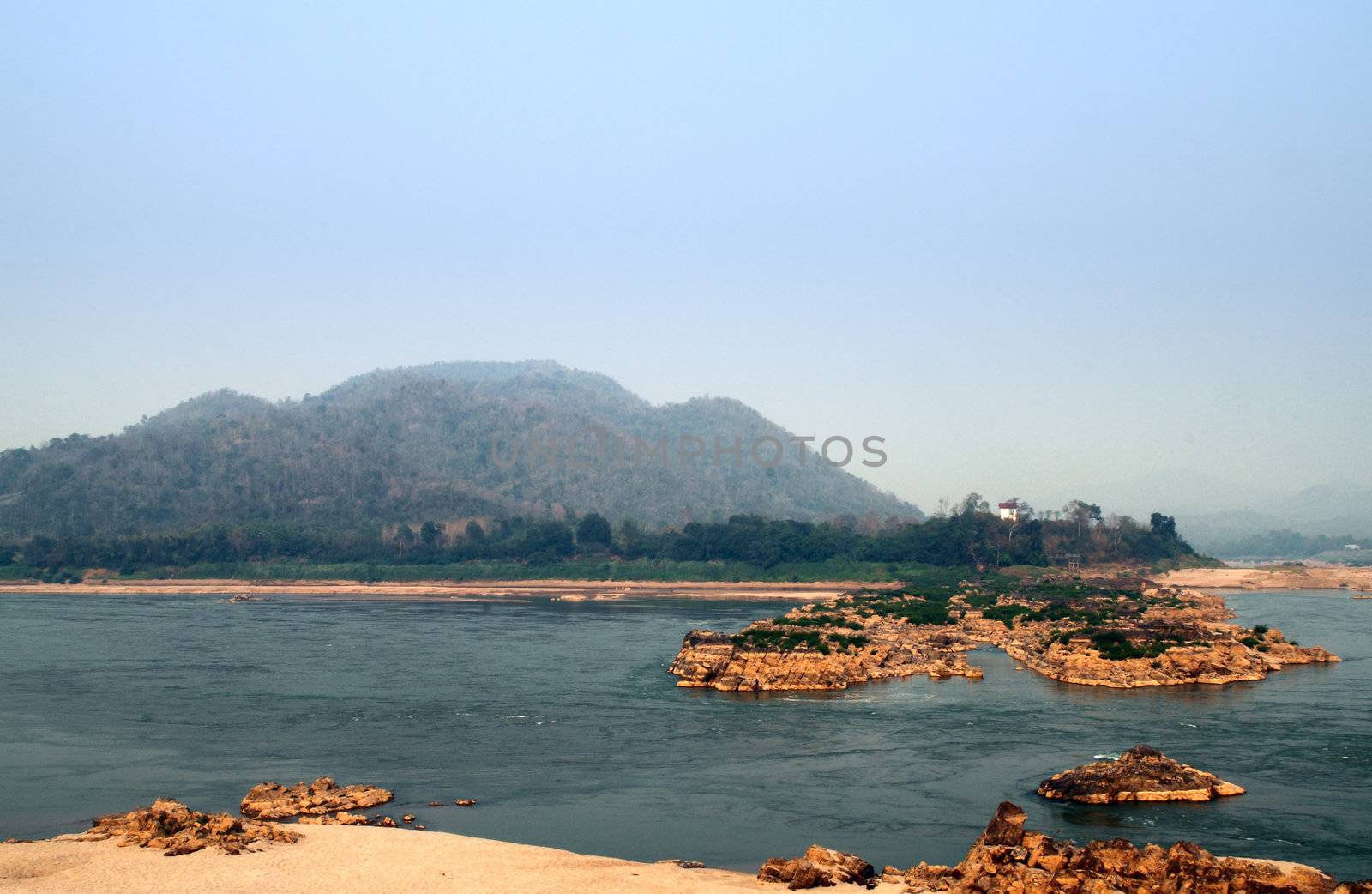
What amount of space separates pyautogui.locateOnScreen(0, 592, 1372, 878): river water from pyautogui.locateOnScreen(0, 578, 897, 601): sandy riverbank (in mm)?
45372

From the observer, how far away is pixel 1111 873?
15695 millimetres

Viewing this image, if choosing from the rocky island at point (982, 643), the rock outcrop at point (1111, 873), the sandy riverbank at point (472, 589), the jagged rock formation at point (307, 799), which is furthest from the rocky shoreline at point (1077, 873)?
the sandy riverbank at point (472, 589)

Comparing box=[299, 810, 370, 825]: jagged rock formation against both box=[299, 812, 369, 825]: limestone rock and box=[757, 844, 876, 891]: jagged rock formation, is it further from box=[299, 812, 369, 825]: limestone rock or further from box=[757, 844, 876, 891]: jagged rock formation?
box=[757, 844, 876, 891]: jagged rock formation

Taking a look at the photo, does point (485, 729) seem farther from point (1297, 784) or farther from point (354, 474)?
point (354, 474)

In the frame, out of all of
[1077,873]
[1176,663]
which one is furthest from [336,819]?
[1176,663]

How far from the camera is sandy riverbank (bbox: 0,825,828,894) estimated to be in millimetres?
16797

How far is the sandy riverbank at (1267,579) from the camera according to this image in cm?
10081

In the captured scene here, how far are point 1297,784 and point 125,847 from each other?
22.6 meters

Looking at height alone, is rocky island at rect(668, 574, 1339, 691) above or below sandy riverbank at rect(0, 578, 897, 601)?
below

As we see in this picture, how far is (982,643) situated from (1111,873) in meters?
Result: 39.6

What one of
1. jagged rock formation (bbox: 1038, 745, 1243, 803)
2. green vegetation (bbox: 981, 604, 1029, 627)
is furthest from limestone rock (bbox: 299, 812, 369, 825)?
green vegetation (bbox: 981, 604, 1029, 627)

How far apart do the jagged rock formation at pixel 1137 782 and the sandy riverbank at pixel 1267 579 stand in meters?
79.0

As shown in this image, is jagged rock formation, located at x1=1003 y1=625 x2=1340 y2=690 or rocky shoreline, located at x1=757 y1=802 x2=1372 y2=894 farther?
jagged rock formation, located at x1=1003 y1=625 x2=1340 y2=690

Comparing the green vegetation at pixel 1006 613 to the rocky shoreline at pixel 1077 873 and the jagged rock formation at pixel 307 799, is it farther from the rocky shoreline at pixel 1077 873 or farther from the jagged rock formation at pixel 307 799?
the rocky shoreline at pixel 1077 873
